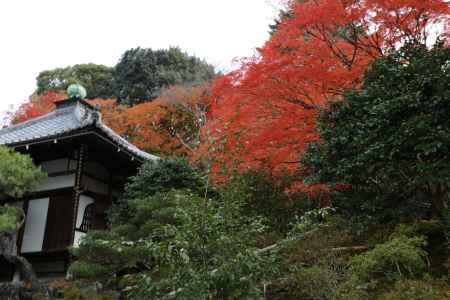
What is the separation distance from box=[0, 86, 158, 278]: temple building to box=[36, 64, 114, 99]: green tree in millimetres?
20077

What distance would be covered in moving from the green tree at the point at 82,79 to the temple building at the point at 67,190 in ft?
65.9

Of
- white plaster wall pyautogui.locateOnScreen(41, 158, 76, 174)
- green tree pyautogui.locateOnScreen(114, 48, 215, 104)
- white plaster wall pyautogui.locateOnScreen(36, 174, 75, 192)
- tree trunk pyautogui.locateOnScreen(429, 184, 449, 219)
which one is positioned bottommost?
tree trunk pyautogui.locateOnScreen(429, 184, 449, 219)

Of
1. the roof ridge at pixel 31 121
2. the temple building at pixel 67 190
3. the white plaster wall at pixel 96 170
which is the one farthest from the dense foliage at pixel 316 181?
the roof ridge at pixel 31 121

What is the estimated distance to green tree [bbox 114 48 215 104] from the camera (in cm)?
3183

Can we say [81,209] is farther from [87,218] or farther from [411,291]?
[411,291]

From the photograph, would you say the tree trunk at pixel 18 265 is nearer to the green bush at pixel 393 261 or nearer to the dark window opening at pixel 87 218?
the dark window opening at pixel 87 218

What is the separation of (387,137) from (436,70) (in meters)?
1.36

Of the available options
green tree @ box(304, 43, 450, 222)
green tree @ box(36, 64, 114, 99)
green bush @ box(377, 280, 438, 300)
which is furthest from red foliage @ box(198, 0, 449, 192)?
green tree @ box(36, 64, 114, 99)

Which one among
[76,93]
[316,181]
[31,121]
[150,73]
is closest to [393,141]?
[316,181]

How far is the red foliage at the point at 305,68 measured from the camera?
9930mm

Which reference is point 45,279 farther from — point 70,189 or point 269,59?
point 269,59

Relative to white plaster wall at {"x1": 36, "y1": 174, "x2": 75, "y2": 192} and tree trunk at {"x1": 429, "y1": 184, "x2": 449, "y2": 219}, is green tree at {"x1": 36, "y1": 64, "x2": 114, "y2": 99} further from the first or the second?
tree trunk at {"x1": 429, "y1": 184, "x2": 449, "y2": 219}

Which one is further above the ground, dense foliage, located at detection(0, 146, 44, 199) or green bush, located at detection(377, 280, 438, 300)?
dense foliage, located at detection(0, 146, 44, 199)

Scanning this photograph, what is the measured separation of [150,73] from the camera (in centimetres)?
3253
